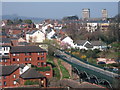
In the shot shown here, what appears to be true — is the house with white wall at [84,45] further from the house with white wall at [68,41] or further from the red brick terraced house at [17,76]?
the red brick terraced house at [17,76]

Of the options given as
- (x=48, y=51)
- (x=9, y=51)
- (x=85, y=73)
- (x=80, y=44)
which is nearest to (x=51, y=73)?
(x=85, y=73)

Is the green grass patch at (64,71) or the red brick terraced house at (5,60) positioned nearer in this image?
the green grass patch at (64,71)

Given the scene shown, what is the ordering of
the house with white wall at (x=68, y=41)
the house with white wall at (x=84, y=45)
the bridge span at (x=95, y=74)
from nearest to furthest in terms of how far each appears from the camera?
1. the bridge span at (x=95, y=74)
2. the house with white wall at (x=84, y=45)
3. the house with white wall at (x=68, y=41)

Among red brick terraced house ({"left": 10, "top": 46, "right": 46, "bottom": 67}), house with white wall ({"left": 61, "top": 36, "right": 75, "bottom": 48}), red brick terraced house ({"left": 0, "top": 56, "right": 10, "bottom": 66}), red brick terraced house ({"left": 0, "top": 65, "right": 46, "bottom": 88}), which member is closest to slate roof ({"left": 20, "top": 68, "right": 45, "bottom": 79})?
red brick terraced house ({"left": 0, "top": 65, "right": 46, "bottom": 88})

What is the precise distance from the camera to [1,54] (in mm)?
12250

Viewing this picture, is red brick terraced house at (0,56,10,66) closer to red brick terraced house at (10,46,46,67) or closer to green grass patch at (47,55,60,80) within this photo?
red brick terraced house at (10,46,46,67)

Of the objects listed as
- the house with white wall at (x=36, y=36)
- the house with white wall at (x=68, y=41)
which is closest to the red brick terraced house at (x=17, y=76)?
the house with white wall at (x=68, y=41)

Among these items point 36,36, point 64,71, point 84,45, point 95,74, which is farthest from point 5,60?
point 36,36

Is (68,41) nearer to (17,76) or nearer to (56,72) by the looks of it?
(56,72)

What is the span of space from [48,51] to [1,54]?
2.64 meters

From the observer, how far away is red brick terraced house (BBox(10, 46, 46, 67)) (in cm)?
1216

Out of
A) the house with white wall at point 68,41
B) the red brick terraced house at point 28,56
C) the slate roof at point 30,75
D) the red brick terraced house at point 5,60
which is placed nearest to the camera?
the slate roof at point 30,75

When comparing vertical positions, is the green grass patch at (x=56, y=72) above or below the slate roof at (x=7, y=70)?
below

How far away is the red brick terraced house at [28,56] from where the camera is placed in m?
A: 12.2
